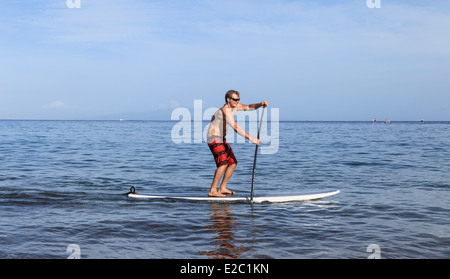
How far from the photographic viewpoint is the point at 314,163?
19.0 meters

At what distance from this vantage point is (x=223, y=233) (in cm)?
680

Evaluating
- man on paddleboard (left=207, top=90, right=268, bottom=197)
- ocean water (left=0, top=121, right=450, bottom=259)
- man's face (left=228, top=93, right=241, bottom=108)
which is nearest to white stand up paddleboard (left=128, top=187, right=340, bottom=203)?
ocean water (left=0, top=121, right=450, bottom=259)

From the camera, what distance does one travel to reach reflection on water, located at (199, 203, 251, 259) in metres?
5.77

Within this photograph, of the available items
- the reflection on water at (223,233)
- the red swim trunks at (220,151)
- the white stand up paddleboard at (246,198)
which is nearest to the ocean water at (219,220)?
the reflection on water at (223,233)

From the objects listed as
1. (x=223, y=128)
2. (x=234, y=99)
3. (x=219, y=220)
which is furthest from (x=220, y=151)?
(x=219, y=220)

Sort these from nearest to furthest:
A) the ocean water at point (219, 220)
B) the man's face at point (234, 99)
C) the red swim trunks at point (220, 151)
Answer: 1. the ocean water at point (219, 220)
2. the man's face at point (234, 99)
3. the red swim trunks at point (220, 151)

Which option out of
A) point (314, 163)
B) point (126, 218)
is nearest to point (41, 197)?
point (126, 218)

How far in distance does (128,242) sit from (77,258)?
2.98 ft

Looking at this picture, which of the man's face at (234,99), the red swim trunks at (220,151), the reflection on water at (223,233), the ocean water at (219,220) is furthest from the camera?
the red swim trunks at (220,151)

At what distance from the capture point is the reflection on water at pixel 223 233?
577 centimetres

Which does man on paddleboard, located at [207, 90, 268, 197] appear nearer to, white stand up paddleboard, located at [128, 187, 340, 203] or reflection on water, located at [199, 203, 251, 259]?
white stand up paddleboard, located at [128, 187, 340, 203]

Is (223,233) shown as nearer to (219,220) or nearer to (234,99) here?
(219,220)

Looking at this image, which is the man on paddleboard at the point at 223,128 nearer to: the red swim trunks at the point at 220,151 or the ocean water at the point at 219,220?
the red swim trunks at the point at 220,151
